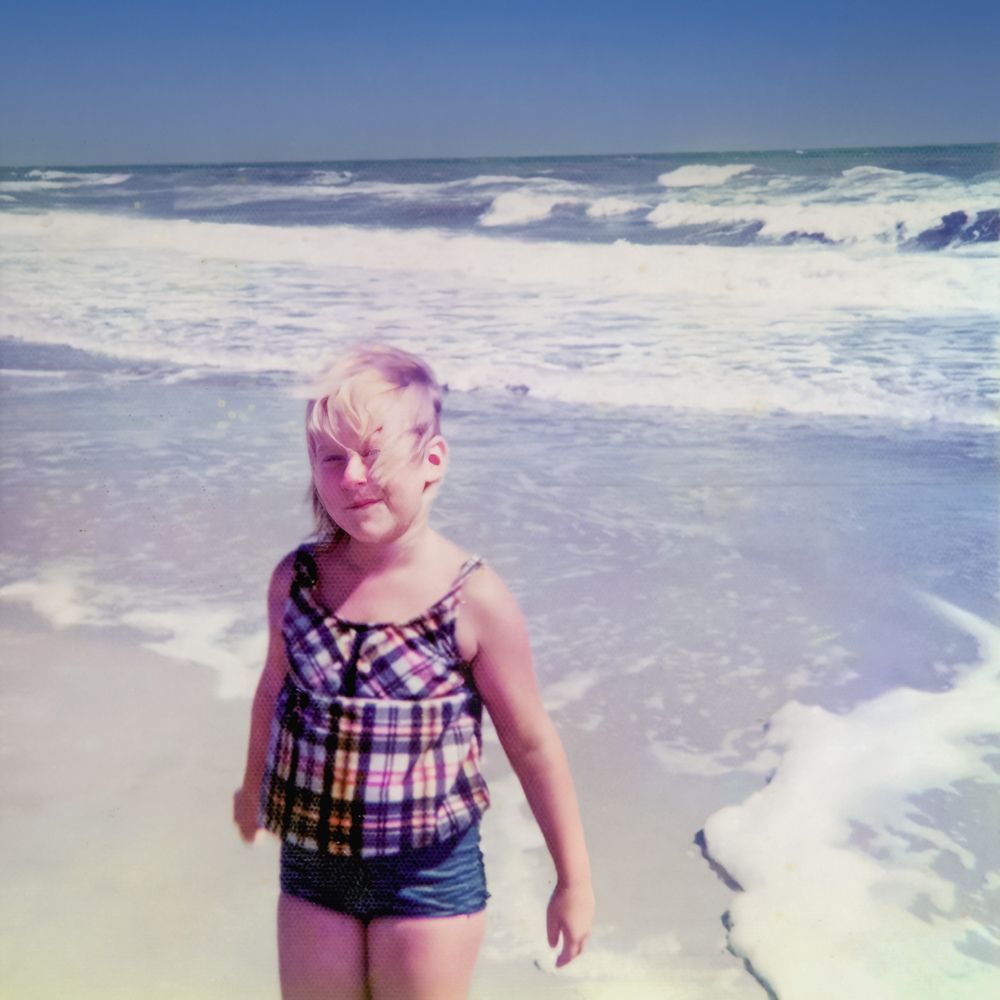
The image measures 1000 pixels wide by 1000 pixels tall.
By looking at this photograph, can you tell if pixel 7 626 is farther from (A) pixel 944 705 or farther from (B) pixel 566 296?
(A) pixel 944 705

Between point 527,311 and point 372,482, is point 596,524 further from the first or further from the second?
point 372,482

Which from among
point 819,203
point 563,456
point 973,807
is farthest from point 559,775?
point 819,203

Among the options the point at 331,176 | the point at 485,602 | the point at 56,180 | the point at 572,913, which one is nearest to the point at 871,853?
the point at 572,913

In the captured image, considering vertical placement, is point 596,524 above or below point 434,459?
below

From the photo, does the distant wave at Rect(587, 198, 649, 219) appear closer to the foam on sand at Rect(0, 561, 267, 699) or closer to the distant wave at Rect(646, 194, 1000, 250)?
the distant wave at Rect(646, 194, 1000, 250)

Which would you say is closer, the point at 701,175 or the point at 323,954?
the point at 323,954

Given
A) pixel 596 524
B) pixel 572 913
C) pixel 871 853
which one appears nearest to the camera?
pixel 572 913
